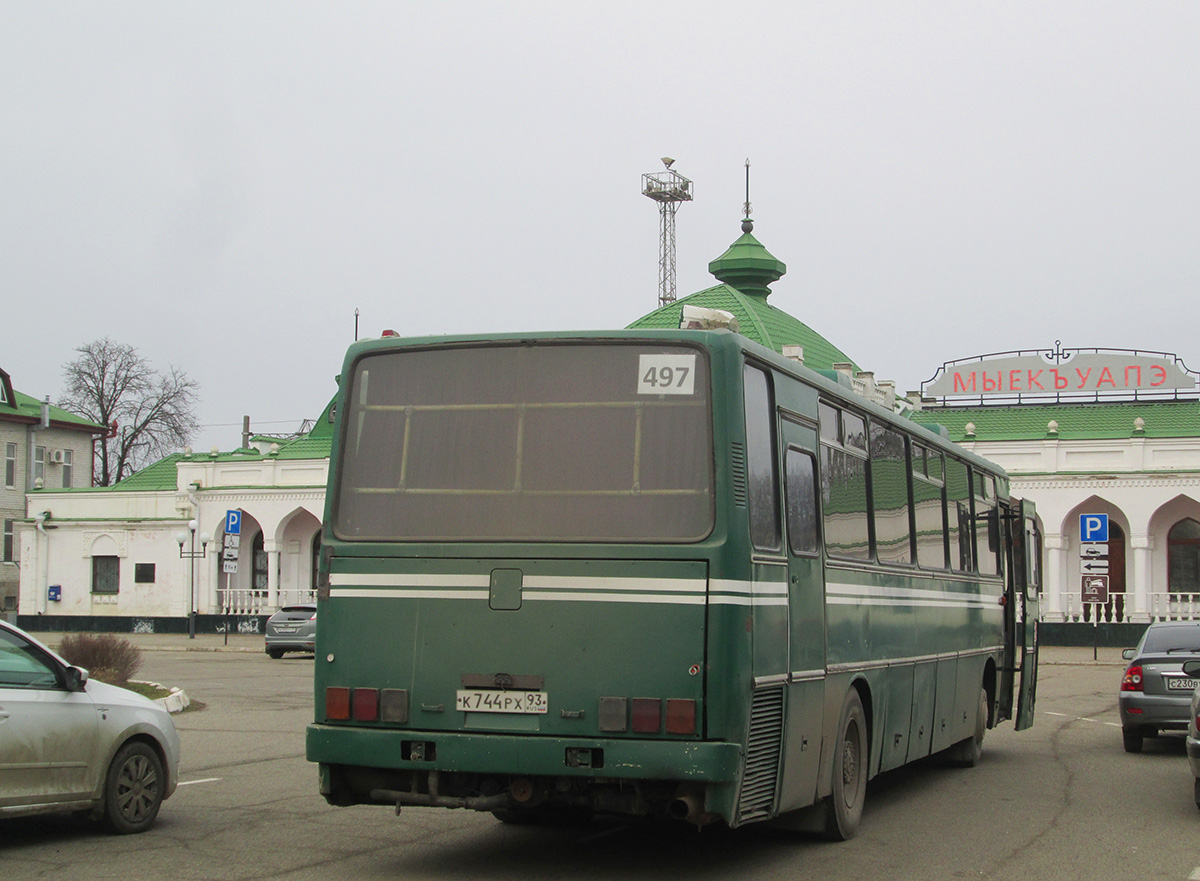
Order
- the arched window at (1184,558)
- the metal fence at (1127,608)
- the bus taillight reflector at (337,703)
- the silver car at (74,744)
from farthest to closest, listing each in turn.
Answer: the arched window at (1184,558) → the metal fence at (1127,608) → the silver car at (74,744) → the bus taillight reflector at (337,703)

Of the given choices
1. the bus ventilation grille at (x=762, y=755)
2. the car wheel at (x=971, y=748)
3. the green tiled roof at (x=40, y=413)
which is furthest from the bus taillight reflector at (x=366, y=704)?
the green tiled roof at (x=40, y=413)

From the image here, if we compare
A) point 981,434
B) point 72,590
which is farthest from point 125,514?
point 981,434

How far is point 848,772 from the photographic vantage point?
1015cm

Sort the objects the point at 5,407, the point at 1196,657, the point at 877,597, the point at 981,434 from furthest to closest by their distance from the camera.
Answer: the point at 5,407, the point at 981,434, the point at 1196,657, the point at 877,597

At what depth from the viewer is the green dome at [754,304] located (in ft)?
148

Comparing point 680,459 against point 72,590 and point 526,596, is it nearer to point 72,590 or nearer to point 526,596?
point 526,596

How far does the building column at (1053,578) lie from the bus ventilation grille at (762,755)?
32866mm

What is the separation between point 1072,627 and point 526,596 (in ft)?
109

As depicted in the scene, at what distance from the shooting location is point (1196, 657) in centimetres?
1501

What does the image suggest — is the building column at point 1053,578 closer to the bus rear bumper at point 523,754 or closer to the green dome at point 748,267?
the green dome at point 748,267

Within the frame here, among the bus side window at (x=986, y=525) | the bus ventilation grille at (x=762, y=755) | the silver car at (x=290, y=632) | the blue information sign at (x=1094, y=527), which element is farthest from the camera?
the silver car at (x=290, y=632)

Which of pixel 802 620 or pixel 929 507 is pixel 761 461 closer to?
pixel 802 620


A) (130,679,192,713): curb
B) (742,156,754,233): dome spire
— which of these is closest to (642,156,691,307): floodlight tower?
(742,156,754,233): dome spire

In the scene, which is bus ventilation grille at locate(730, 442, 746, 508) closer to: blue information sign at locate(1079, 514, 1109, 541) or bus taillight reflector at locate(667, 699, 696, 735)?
bus taillight reflector at locate(667, 699, 696, 735)
